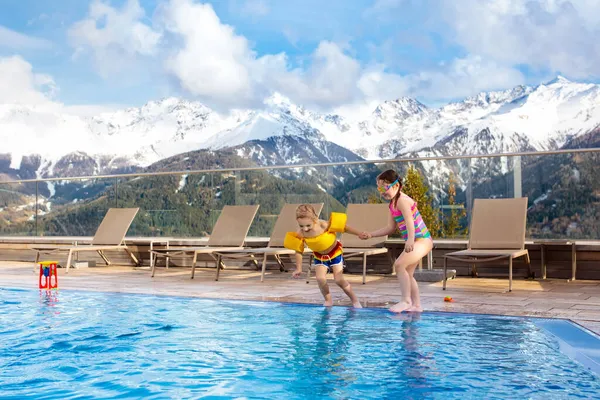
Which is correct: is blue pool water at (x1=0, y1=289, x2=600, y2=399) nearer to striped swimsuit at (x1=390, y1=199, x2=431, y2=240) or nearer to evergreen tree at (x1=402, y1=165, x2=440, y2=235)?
striped swimsuit at (x1=390, y1=199, x2=431, y2=240)

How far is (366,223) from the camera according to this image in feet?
29.4

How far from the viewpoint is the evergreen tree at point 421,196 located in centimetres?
930

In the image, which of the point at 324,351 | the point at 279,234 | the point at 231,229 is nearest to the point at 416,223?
the point at 324,351

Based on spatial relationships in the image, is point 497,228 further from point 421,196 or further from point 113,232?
point 113,232

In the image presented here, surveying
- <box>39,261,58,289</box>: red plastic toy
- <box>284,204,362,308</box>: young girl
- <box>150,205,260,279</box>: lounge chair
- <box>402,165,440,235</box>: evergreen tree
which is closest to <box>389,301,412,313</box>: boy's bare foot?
<box>284,204,362,308</box>: young girl

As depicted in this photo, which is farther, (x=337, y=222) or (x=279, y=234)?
(x=279, y=234)

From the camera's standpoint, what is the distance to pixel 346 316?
5.95 m

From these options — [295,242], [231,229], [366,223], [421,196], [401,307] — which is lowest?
[401,307]

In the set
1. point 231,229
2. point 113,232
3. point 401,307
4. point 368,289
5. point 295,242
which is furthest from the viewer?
point 113,232

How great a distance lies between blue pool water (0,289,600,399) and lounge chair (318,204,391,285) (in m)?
2.34

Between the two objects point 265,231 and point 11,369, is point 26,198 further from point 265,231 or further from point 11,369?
point 11,369

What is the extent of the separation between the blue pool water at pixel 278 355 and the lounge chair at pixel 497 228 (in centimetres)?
222

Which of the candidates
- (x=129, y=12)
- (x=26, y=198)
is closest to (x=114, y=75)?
(x=129, y=12)

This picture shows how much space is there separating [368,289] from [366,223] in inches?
57.9
